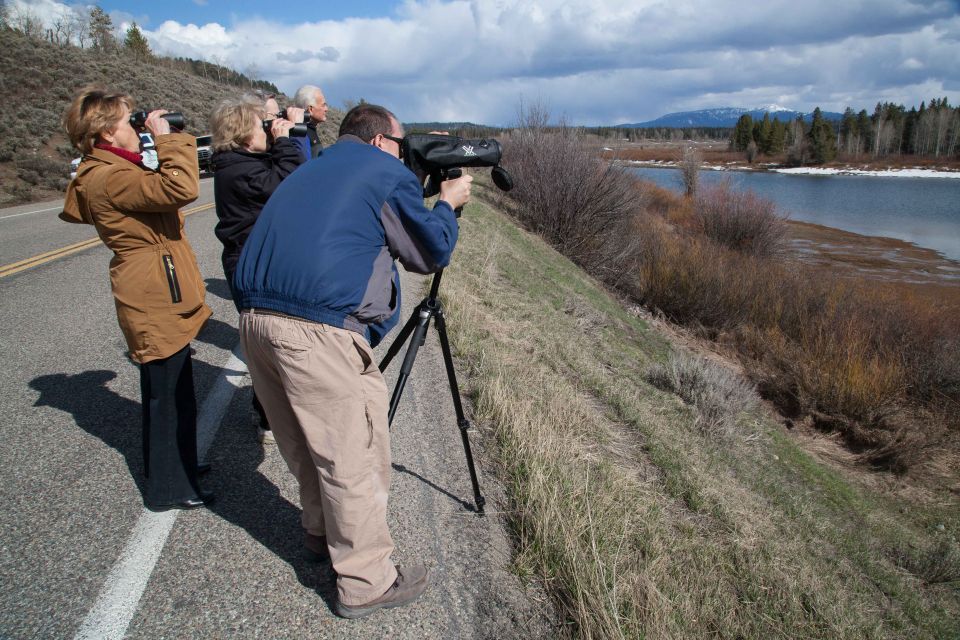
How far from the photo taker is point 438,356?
5156mm

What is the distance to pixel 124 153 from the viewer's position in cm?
235

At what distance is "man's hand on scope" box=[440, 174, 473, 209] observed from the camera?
2.24 meters

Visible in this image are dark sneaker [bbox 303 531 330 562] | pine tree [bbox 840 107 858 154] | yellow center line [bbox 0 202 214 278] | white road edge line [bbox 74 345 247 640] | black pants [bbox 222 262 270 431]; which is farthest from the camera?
pine tree [bbox 840 107 858 154]

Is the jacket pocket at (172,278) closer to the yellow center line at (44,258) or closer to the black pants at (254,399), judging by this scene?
the black pants at (254,399)

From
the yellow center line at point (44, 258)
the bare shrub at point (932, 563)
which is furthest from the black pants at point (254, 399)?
the bare shrub at point (932, 563)

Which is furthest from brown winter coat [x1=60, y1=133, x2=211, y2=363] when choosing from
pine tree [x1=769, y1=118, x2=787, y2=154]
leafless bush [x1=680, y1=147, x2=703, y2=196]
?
pine tree [x1=769, y1=118, x2=787, y2=154]

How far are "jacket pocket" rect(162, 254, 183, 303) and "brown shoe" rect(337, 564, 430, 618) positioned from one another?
4.88 ft

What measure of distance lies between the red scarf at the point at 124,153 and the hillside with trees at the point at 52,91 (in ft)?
32.6

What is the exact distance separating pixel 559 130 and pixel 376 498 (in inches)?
663

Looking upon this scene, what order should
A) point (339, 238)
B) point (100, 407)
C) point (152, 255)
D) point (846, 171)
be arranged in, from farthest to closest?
point (846, 171) → point (100, 407) → point (152, 255) → point (339, 238)

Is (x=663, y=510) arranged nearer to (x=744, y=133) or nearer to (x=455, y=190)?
(x=455, y=190)

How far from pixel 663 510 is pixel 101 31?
168ft

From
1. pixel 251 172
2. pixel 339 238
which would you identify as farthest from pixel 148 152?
pixel 339 238

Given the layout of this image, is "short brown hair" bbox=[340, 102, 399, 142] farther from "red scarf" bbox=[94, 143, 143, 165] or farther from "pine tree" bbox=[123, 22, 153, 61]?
"pine tree" bbox=[123, 22, 153, 61]
